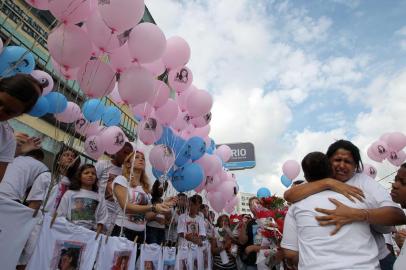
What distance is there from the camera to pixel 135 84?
3.39 m

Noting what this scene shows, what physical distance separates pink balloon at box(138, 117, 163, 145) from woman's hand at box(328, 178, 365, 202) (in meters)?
2.97

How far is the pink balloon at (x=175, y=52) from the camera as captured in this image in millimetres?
4164

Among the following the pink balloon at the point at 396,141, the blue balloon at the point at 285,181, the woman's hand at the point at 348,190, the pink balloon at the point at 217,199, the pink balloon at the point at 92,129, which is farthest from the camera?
the blue balloon at the point at 285,181

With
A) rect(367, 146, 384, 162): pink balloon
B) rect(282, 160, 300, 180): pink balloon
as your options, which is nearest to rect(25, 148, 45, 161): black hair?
rect(282, 160, 300, 180): pink balloon

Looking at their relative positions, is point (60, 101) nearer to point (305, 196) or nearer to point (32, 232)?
point (32, 232)

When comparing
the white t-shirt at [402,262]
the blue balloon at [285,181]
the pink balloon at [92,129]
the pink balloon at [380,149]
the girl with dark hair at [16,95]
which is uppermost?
the pink balloon at [380,149]

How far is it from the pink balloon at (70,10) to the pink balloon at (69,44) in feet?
0.32

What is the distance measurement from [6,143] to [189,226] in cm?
348

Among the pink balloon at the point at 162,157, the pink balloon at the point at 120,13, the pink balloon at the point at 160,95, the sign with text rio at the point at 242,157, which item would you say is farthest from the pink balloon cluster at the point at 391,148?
the sign with text rio at the point at 242,157

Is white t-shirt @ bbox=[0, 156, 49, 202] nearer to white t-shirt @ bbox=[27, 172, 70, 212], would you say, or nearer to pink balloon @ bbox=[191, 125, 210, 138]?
white t-shirt @ bbox=[27, 172, 70, 212]

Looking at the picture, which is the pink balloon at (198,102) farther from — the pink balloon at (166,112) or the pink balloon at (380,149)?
the pink balloon at (380,149)

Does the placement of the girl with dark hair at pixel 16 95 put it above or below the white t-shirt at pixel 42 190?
above

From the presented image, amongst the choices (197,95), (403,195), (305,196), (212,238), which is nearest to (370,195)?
(403,195)

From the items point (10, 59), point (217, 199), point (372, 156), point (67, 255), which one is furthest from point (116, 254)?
point (372, 156)
